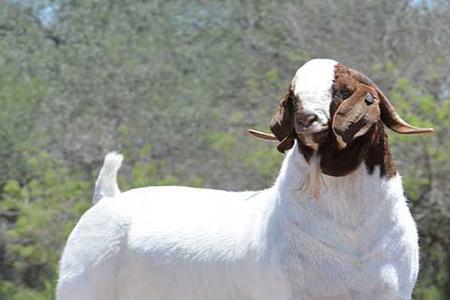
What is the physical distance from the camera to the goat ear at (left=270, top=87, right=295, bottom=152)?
4289mm

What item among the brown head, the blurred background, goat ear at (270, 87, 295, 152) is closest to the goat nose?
the brown head

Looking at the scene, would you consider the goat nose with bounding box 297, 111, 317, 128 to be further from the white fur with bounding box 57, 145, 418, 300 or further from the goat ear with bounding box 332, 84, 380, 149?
the white fur with bounding box 57, 145, 418, 300

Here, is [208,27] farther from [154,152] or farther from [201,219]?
[201,219]

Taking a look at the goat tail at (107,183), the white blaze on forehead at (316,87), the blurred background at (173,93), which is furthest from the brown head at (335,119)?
the blurred background at (173,93)

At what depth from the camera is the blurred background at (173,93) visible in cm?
1767

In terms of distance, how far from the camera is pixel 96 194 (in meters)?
5.93

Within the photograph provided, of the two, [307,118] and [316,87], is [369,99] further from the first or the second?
[307,118]

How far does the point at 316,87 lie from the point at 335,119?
134mm

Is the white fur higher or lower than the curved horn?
lower

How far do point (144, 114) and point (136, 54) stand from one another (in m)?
0.89

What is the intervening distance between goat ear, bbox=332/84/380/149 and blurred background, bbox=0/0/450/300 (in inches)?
500

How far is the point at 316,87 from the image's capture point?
14.0 feet

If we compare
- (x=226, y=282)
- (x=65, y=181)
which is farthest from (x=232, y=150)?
(x=226, y=282)

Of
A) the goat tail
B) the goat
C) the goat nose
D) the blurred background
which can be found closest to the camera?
the goat nose
